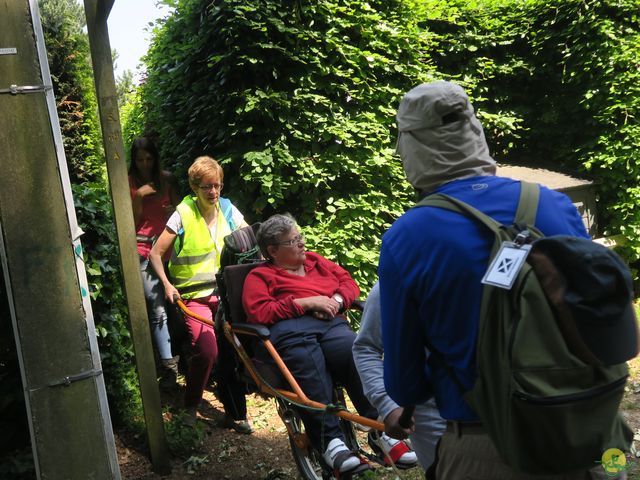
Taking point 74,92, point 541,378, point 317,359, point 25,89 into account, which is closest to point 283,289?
point 317,359

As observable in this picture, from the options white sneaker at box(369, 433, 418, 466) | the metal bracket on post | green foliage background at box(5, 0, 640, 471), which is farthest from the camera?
green foliage background at box(5, 0, 640, 471)

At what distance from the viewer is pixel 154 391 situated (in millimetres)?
4145

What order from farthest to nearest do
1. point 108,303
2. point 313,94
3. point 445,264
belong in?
point 313,94 → point 108,303 → point 445,264

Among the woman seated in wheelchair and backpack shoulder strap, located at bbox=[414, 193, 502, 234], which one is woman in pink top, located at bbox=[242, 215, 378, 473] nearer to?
the woman seated in wheelchair

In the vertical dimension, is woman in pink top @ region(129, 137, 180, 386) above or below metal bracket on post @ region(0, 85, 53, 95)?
below

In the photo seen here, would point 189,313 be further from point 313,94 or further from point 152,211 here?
point 313,94

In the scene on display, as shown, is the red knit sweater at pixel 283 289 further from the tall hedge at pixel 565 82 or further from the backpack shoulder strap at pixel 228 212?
the tall hedge at pixel 565 82

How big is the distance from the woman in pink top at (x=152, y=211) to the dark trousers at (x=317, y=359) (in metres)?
1.58

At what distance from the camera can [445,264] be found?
5.19 ft

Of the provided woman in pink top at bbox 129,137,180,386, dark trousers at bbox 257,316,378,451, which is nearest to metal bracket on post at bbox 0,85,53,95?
Answer: dark trousers at bbox 257,316,378,451

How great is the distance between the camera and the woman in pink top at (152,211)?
205 inches

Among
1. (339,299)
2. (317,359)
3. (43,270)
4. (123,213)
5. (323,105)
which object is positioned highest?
(323,105)

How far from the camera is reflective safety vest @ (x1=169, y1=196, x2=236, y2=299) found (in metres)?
4.90

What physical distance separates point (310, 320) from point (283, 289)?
0.27 meters
